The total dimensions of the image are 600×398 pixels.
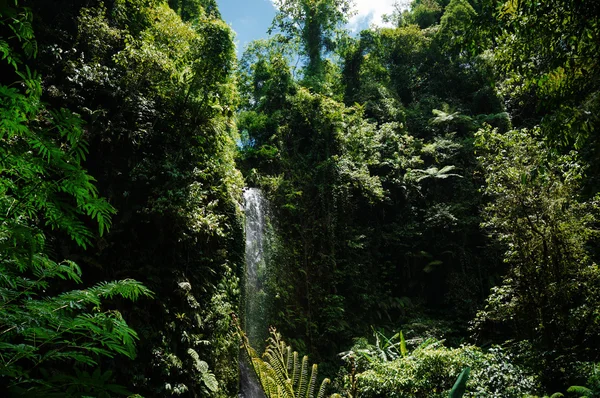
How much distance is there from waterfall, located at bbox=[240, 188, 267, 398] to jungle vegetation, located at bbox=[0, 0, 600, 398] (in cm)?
44

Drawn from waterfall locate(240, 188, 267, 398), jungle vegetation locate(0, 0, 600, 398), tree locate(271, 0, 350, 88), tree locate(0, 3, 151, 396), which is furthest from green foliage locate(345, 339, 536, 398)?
tree locate(271, 0, 350, 88)

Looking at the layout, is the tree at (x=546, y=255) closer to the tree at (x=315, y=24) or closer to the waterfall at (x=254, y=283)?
the waterfall at (x=254, y=283)

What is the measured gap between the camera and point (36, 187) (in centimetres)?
152

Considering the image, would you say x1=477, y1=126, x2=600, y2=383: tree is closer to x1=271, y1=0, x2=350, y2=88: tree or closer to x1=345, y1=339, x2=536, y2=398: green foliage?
x1=345, y1=339, x2=536, y2=398: green foliage

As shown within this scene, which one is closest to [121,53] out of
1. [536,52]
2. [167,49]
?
[167,49]

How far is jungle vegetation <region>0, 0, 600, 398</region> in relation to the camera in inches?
64.2

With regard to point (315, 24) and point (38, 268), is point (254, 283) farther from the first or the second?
point (315, 24)

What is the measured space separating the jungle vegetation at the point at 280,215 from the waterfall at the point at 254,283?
441 mm

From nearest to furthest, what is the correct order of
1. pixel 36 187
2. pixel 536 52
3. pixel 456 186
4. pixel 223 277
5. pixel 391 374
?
pixel 36 187, pixel 536 52, pixel 391 374, pixel 223 277, pixel 456 186

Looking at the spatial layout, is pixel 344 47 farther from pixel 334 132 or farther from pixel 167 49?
pixel 167 49

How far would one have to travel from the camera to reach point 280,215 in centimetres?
1147

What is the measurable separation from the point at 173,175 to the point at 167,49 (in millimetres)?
2867

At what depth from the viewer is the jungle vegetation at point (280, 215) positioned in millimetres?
1630

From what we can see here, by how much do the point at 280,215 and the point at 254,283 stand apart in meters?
2.66
